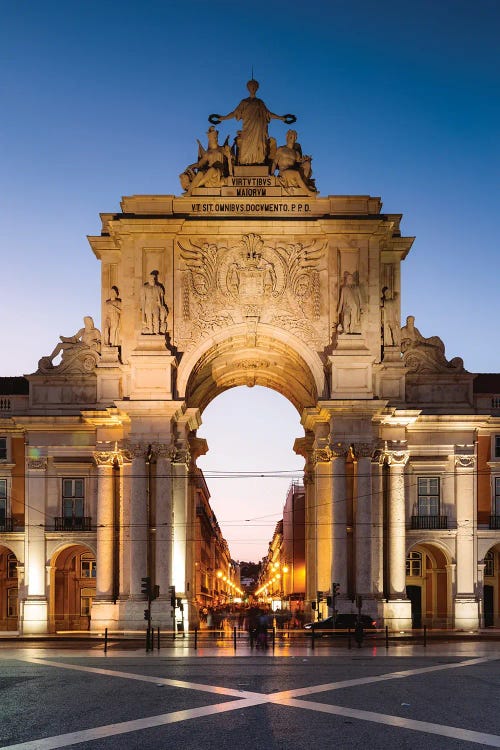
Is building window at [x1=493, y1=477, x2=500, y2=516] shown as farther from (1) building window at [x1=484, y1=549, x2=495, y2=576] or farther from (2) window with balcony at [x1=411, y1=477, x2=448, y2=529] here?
(1) building window at [x1=484, y1=549, x2=495, y2=576]

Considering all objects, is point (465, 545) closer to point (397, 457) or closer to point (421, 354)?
point (397, 457)

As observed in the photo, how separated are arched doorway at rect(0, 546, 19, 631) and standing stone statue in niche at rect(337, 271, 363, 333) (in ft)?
80.4

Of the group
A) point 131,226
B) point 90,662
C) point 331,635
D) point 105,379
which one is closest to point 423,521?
point 331,635

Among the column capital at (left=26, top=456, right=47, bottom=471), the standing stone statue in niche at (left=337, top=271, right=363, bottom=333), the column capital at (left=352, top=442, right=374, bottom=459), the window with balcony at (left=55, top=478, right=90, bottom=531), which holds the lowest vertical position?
the window with balcony at (left=55, top=478, right=90, bottom=531)

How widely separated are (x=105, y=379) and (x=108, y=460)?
426cm

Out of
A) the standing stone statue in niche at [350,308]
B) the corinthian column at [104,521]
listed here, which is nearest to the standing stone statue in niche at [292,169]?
the standing stone statue in niche at [350,308]

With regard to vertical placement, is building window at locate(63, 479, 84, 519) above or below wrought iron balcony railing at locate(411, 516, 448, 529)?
above

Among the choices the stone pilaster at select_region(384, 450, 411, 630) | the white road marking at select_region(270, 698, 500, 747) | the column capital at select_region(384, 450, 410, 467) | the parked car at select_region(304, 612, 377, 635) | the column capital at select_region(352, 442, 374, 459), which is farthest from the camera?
the column capital at select_region(384, 450, 410, 467)

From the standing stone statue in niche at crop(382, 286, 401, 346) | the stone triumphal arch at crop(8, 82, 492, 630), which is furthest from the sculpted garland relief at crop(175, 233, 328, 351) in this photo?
the standing stone statue in niche at crop(382, 286, 401, 346)

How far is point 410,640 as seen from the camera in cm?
4788

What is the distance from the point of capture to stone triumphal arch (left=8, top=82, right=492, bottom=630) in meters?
55.5

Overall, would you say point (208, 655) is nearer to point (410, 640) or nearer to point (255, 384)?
point (410, 640)

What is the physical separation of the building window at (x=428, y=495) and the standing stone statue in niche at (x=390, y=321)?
778 cm

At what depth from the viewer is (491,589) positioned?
63094 millimetres
